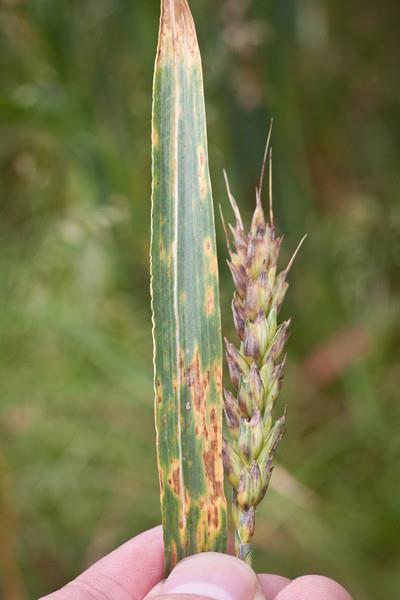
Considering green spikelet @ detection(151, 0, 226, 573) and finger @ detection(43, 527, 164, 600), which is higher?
green spikelet @ detection(151, 0, 226, 573)

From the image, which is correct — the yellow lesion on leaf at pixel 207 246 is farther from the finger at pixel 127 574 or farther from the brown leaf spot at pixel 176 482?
the finger at pixel 127 574

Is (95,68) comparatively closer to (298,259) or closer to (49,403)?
(298,259)

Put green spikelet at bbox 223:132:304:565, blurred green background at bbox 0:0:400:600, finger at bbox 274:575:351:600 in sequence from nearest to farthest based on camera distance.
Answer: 1. green spikelet at bbox 223:132:304:565
2. finger at bbox 274:575:351:600
3. blurred green background at bbox 0:0:400:600

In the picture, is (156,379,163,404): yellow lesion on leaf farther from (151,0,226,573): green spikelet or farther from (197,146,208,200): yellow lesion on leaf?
(197,146,208,200): yellow lesion on leaf

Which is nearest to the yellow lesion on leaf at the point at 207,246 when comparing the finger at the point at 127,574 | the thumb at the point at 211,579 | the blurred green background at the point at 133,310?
the thumb at the point at 211,579

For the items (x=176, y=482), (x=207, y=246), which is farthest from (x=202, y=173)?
(x=176, y=482)

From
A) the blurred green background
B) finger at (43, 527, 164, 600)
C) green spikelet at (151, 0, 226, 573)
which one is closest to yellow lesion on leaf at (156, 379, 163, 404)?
green spikelet at (151, 0, 226, 573)

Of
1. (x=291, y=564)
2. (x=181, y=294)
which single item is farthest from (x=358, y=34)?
(x=181, y=294)

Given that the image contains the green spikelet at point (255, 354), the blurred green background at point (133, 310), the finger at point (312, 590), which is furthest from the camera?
the blurred green background at point (133, 310)
